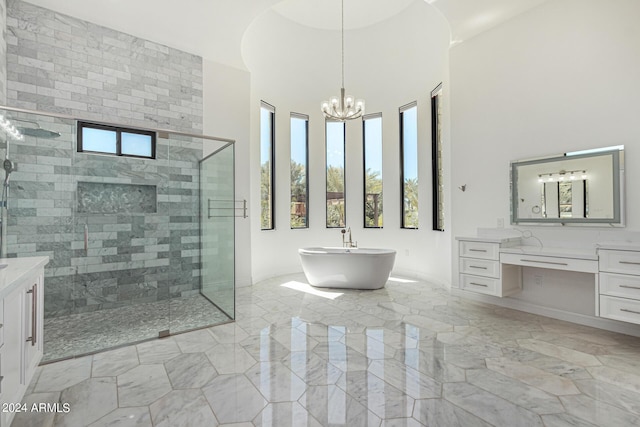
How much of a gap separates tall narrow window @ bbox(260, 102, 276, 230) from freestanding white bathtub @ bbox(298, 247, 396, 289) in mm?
1271

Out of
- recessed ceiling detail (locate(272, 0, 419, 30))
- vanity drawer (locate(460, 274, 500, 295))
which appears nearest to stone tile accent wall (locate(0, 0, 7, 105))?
recessed ceiling detail (locate(272, 0, 419, 30))

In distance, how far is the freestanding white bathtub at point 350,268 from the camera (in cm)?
457

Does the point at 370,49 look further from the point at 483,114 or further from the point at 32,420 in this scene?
the point at 32,420

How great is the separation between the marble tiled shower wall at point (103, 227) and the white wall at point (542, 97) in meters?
3.56

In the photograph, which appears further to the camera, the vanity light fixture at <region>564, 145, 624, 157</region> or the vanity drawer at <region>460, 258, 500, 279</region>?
the vanity drawer at <region>460, 258, 500, 279</region>

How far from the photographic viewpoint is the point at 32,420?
1718mm

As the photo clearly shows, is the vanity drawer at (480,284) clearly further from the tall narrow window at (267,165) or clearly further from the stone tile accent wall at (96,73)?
the stone tile accent wall at (96,73)

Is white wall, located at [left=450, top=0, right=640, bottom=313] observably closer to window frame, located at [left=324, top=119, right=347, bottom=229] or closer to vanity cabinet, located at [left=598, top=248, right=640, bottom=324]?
vanity cabinet, located at [left=598, top=248, right=640, bottom=324]

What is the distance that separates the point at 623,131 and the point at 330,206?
445 centimetres

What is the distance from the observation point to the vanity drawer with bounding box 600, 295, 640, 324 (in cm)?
244

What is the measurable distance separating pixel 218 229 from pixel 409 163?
373cm

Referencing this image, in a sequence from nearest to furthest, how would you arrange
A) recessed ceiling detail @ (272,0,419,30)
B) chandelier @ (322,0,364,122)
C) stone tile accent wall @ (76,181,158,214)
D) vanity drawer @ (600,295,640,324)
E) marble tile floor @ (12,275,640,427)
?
marble tile floor @ (12,275,640,427) < vanity drawer @ (600,295,640,324) < stone tile accent wall @ (76,181,158,214) < chandelier @ (322,0,364,122) < recessed ceiling detail @ (272,0,419,30)

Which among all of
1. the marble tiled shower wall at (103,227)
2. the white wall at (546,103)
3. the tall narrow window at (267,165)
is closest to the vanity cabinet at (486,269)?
the white wall at (546,103)

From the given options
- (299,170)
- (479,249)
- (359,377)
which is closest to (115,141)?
(299,170)
